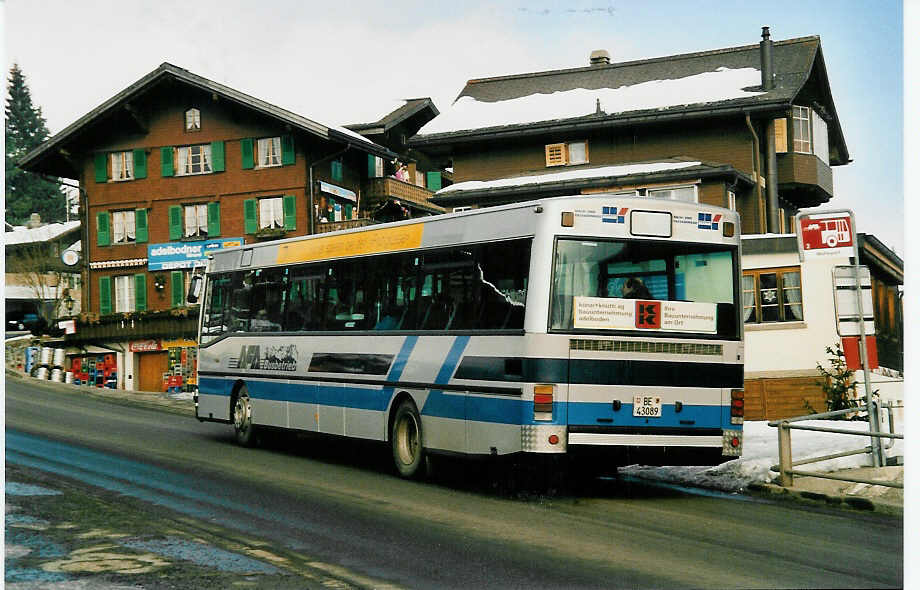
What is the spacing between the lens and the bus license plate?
11.9 m

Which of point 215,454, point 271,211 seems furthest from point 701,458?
point 271,211

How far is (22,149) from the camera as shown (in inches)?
493

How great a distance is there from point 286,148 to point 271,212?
73.9 inches

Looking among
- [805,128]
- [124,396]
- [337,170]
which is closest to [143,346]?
[124,396]

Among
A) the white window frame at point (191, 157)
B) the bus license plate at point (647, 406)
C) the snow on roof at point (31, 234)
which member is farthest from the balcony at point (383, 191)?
the bus license plate at point (647, 406)

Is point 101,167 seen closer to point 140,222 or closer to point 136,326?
point 140,222

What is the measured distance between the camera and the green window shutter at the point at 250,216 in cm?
2070

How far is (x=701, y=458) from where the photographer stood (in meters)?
12.2

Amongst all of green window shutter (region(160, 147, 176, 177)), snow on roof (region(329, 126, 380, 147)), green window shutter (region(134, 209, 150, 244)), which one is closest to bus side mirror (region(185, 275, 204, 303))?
green window shutter (region(134, 209, 150, 244))

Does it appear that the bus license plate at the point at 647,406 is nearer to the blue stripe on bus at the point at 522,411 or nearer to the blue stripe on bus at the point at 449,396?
the blue stripe on bus at the point at 522,411

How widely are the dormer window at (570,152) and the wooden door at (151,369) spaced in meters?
13.8

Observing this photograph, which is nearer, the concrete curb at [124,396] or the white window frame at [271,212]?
the white window frame at [271,212]

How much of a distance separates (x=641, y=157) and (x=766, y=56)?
12630 millimetres

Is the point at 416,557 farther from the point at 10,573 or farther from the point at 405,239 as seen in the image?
the point at 405,239
